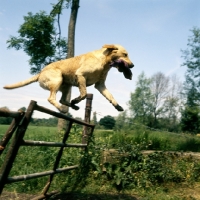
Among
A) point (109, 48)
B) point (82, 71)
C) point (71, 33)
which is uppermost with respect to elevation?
point (71, 33)

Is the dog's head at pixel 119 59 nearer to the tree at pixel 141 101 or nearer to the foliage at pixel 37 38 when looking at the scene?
the foliage at pixel 37 38

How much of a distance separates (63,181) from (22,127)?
11.0 feet

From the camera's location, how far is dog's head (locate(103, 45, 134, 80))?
4.02m

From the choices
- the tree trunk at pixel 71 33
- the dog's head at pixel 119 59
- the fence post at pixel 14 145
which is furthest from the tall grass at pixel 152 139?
the fence post at pixel 14 145

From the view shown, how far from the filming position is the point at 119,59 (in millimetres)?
4016

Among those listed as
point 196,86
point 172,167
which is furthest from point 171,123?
point 172,167

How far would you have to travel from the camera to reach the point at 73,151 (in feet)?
21.3

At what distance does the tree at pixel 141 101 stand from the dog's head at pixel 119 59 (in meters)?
53.8

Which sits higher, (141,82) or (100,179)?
(141,82)

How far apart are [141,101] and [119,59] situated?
187 ft

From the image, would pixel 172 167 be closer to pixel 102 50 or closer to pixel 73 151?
pixel 73 151

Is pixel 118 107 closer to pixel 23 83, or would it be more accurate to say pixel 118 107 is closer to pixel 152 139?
pixel 23 83

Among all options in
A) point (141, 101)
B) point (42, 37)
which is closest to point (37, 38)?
point (42, 37)

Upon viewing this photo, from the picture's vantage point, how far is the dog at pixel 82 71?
3.94 metres
